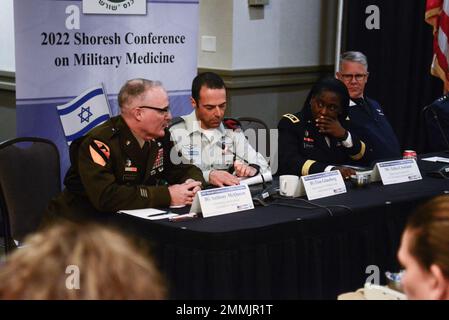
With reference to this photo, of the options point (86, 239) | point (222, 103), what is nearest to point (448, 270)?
point (86, 239)

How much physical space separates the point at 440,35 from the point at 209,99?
2621mm

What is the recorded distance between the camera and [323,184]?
3635 millimetres

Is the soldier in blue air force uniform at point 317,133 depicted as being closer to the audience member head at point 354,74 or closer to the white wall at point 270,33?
the audience member head at point 354,74

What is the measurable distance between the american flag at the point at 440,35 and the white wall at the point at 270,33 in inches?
39.1

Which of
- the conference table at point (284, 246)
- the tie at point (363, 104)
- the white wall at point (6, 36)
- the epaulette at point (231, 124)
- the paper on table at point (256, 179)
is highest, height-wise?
the white wall at point (6, 36)

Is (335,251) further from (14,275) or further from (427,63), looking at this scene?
(427,63)

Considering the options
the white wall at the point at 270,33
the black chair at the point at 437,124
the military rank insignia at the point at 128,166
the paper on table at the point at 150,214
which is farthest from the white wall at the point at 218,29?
the paper on table at the point at 150,214

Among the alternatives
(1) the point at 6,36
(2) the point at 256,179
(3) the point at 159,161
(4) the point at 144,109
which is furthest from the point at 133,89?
(1) the point at 6,36

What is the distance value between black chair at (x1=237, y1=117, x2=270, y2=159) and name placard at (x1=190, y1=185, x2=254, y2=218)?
1.17 meters

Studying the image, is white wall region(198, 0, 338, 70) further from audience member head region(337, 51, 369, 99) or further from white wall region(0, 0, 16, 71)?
white wall region(0, 0, 16, 71)

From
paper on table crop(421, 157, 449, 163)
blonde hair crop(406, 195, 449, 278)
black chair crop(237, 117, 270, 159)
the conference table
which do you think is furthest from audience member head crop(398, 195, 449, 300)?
paper on table crop(421, 157, 449, 163)

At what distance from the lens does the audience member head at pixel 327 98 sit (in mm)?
4195

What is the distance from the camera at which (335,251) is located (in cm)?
339

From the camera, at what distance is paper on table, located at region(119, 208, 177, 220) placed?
124 inches
